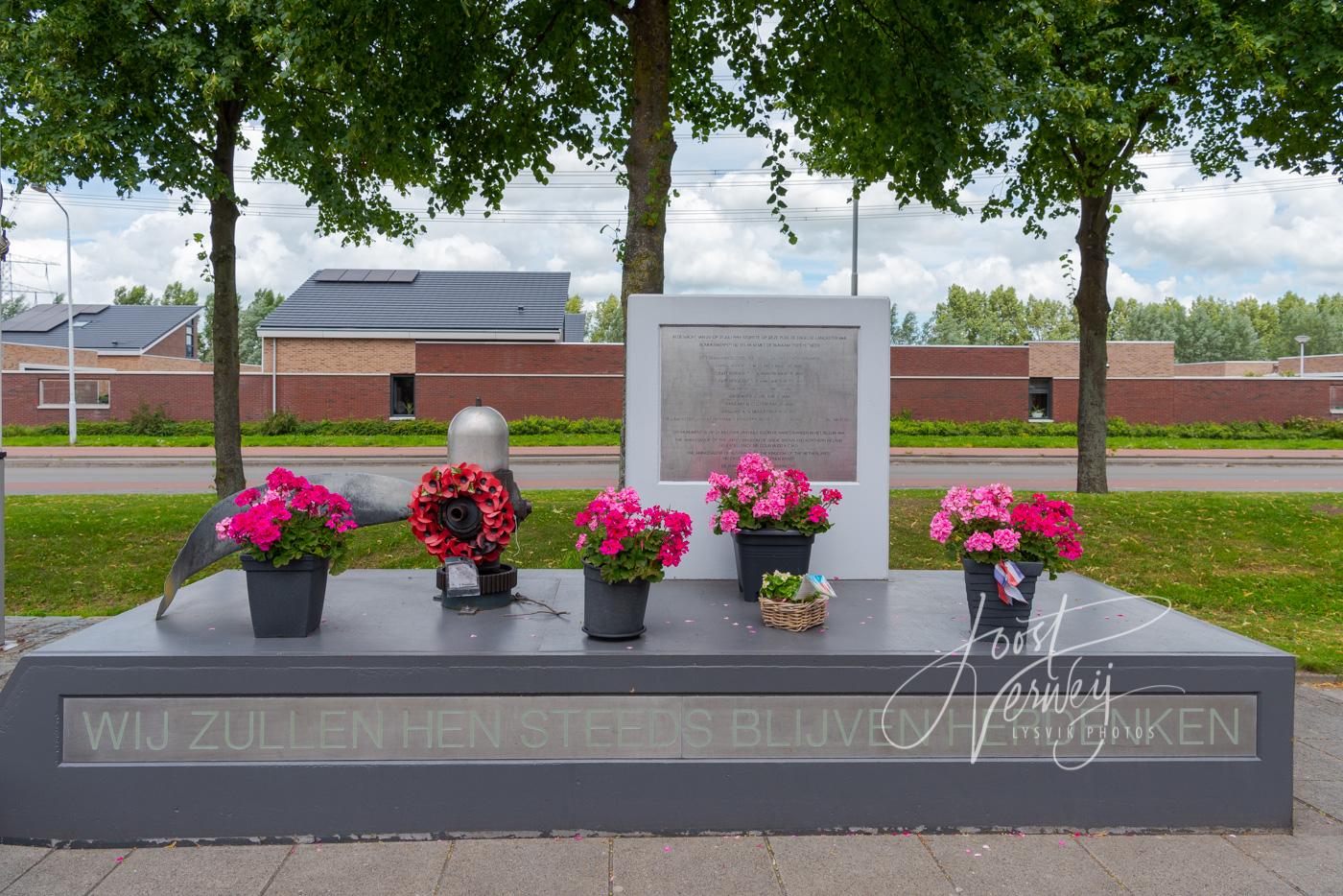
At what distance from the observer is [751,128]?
10.6 m

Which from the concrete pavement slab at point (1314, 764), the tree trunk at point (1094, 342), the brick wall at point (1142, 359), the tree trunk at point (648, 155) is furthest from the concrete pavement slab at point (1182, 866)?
the brick wall at point (1142, 359)

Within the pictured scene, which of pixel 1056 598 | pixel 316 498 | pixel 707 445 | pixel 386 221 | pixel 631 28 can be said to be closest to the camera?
pixel 316 498

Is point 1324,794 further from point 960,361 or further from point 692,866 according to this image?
point 960,361

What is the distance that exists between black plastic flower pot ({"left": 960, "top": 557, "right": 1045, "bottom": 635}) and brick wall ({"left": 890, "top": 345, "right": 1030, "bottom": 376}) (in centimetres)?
3350

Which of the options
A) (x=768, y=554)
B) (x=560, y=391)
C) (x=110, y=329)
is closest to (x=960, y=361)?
(x=560, y=391)

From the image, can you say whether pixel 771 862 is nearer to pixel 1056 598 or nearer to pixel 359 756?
pixel 359 756

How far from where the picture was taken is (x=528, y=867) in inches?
135

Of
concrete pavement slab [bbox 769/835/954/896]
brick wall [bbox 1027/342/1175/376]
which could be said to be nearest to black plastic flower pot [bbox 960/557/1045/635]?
concrete pavement slab [bbox 769/835/954/896]

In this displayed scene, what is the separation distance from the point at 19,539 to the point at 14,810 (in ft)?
26.0

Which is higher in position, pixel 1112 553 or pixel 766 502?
pixel 766 502

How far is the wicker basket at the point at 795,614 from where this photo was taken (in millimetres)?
4219

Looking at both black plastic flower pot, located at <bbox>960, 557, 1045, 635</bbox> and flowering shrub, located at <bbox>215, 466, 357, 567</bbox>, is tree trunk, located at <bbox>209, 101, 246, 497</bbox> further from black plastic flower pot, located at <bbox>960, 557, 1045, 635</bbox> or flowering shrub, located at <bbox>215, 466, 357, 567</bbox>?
black plastic flower pot, located at <bbox>960, 557, 1045, 635</bbox>

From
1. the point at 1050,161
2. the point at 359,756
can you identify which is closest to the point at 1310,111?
the point at 1050,161

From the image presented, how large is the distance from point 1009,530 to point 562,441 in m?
26.0
